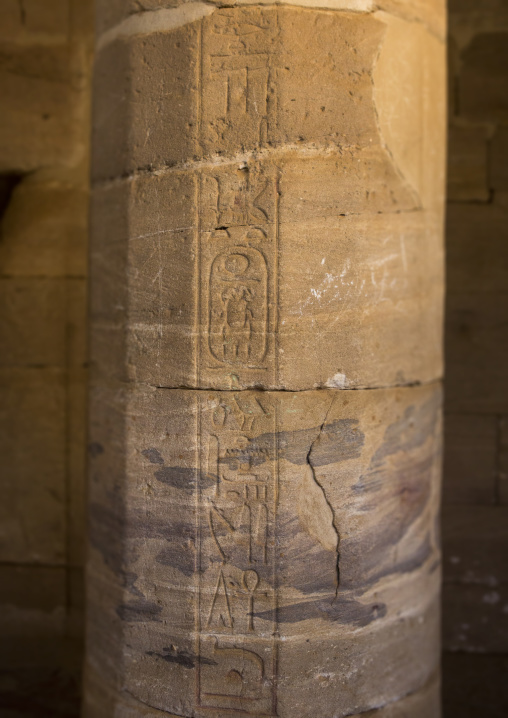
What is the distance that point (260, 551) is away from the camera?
213 centimetres

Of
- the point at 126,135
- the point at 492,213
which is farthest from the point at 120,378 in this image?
the point at 492,213

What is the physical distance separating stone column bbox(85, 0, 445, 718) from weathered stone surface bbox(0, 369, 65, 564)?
131 cm

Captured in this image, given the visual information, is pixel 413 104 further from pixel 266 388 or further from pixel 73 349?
pixel 73 349

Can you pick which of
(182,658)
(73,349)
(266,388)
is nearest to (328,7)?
(266,388)

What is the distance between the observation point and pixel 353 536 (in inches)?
86.6

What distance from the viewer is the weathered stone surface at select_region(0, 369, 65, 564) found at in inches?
138

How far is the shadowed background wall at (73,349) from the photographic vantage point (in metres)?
3.48

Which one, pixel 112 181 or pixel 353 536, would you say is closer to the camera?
pixel 353 536

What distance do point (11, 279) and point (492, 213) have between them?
2.73 m

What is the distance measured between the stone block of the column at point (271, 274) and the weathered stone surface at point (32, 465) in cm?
142

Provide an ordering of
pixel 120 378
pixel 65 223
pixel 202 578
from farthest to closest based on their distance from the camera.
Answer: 1. pixel 65 223
2. pixel 120 378
3. pixel 202 578

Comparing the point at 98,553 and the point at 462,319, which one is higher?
the point at 462,319

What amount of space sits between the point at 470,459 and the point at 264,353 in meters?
1.96

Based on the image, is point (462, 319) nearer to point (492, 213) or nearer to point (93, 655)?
point (492, 213)
